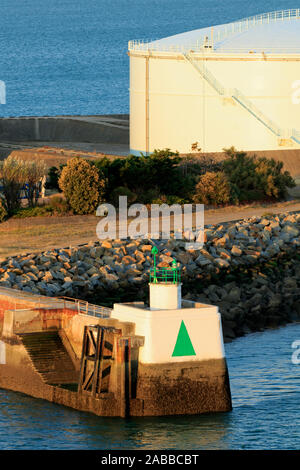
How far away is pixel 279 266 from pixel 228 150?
47.7ft

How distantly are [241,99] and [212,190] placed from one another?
1148 cm

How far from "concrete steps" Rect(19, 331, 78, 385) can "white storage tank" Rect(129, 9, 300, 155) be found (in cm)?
3219

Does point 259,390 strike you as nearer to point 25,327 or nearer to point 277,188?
point 25,327

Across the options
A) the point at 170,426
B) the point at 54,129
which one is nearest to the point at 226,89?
the point at 54,129

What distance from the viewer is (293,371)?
102 feet

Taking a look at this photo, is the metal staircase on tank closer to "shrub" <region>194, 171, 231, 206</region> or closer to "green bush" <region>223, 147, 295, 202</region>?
"green bush" <region>223, 147, 295, 202</region>

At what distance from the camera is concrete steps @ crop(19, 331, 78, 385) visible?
29312mm

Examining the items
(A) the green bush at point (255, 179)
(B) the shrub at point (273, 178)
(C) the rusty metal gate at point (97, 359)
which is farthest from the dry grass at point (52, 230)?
(C) the rusty metal gate at point (97, 359)

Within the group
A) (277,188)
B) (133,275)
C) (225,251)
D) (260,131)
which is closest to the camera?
(133,275)

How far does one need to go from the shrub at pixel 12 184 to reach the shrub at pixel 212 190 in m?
7.34

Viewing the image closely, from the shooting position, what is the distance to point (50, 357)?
97.1 feet

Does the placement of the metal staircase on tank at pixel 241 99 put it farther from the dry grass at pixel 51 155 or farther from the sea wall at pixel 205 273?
the sea wall at pixel 205 273

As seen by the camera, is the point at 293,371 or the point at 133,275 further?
the point at 133,275
